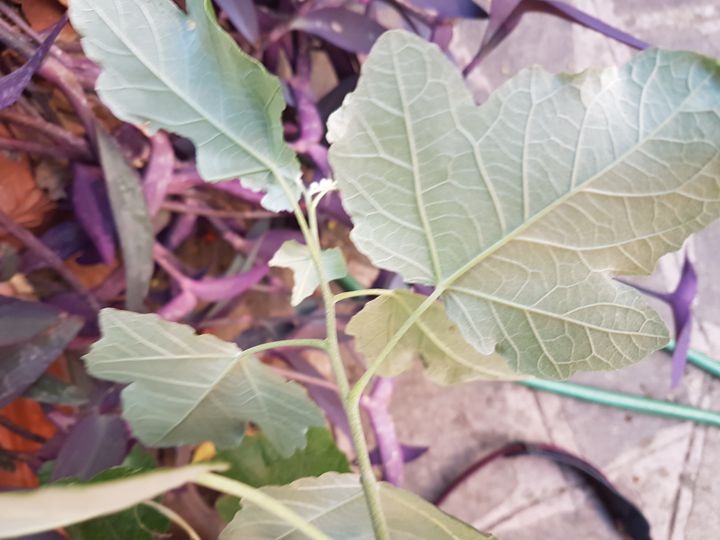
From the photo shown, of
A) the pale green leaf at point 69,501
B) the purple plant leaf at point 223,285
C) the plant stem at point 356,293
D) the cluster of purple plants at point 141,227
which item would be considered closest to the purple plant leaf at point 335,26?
the cluster of purple plants at point 141,227

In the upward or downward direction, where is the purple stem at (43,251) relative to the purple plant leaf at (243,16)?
downward

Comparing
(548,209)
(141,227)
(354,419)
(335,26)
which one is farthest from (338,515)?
(335,26)

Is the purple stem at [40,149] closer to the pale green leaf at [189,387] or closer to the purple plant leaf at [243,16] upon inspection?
the purple plant leaf at [243,16]

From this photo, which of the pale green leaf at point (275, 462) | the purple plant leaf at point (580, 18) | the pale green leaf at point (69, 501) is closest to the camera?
the pale green leaf at point (69, 501)

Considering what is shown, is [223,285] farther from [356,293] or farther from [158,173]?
[356,293]

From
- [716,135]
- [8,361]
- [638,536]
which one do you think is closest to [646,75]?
[716,135]

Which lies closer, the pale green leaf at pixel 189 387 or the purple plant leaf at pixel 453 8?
the pale green leaf at pixel 189 387
